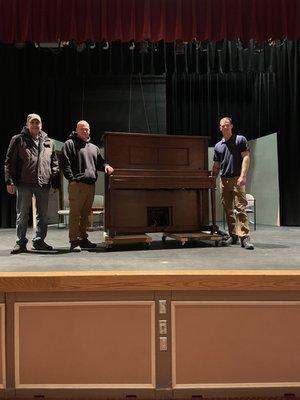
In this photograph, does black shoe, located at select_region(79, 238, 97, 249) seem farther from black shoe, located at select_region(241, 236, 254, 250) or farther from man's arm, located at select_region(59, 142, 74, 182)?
black shoe, located at select_region(241, 236, 254, 250)

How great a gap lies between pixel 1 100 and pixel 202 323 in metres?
5.84

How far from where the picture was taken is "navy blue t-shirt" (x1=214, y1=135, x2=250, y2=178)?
381 cm

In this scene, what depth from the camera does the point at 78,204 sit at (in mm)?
3637

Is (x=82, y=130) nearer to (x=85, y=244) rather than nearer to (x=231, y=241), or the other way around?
(x=85, y=244)

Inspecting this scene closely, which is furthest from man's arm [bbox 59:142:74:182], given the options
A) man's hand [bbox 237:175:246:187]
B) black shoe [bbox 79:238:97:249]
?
man's hand [bbox 237:175:246:187]

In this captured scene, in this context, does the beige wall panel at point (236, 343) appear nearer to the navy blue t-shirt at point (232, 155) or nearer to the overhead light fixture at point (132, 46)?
the navy blue t-shirt at point (232, 155)

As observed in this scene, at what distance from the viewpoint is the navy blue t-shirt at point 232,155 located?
3814mm

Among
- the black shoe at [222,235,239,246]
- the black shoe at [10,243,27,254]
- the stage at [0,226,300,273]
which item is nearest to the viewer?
the stage at [0,226,300,273]

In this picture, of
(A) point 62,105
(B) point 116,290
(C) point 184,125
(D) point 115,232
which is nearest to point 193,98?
(C) point 184,125

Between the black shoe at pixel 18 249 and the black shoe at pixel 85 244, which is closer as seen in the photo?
the black shoe at pixel 18 249

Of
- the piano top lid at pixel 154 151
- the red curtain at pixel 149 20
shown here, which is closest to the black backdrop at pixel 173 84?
the red curtain at pixel 149 20

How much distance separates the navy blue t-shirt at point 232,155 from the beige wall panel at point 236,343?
1906 mm

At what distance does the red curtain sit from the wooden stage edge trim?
9.16ft

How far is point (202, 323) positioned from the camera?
6.86 ft
